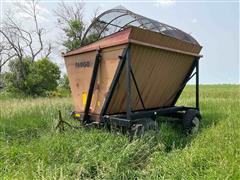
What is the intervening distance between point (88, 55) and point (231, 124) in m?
3.46

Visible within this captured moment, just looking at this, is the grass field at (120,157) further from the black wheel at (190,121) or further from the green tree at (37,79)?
the green tree at (37,79)

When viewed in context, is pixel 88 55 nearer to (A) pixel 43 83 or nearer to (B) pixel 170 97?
(B) pixel 170 97

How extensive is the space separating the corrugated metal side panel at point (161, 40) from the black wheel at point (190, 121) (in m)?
1.71

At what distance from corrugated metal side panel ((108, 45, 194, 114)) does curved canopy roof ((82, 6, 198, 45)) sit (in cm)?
67

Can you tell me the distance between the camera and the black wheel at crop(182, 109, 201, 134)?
6805 millimetres

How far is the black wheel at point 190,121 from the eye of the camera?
6805 mm

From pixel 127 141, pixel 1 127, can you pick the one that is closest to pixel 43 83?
pixel 1 127

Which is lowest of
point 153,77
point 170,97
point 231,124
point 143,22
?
point 231,124

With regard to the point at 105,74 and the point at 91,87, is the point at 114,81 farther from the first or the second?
the point at 91,87

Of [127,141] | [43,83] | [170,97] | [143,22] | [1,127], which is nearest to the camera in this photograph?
[127,141]

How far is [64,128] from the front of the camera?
595 cm

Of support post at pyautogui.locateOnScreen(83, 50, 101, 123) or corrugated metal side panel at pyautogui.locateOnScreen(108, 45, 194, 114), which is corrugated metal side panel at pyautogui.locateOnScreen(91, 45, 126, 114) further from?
corrugated metal side panel at pyautogui.locateOnScreen(108, 45, 194, 114)

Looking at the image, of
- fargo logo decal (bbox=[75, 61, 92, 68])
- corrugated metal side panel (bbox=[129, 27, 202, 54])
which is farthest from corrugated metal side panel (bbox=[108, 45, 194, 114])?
fargo logo decal (bbox=[75, 61, 92, 68])

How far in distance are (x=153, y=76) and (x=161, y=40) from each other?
2.86ft
